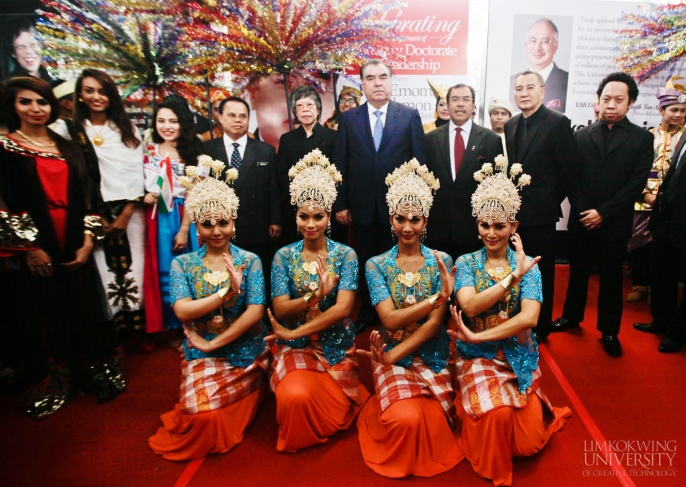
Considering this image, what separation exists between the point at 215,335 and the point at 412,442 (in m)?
1.35

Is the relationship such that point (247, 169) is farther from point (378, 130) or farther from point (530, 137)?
point (530, 137)

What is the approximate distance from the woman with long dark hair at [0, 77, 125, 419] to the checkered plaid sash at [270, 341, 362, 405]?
1303 millimetres

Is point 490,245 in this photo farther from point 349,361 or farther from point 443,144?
point 443,144

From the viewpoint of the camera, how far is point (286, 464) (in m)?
2.31

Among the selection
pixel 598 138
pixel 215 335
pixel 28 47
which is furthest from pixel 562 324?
pixel 28 47

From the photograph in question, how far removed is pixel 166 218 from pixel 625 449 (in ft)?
11.8

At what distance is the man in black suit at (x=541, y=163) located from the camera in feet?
10.7

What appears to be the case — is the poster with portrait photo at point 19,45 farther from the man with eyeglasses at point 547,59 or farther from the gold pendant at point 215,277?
the man with eyeglasses at point 547,59

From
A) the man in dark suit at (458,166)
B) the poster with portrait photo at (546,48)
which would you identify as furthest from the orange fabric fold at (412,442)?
the poster with portrait photo at (546,48)

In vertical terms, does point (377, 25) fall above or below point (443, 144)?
above

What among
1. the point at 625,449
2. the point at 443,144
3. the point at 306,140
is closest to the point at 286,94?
the point at 306,140

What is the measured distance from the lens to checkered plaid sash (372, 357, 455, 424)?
2381mm

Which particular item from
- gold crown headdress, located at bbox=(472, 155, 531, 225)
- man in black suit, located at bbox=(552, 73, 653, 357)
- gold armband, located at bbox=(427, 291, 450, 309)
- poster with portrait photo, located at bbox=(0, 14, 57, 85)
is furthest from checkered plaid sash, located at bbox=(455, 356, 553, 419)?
poster with portrait photo, located at bbox=(0, 14, 57, 85)

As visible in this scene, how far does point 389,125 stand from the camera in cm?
353
